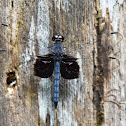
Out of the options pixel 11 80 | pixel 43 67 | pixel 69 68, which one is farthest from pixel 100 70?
pixel 11 80

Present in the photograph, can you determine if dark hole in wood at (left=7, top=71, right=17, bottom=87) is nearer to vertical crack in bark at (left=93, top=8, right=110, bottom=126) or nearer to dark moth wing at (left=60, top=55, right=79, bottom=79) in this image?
dark moth wing at (left=60, top=55, right=79, bottom=79)

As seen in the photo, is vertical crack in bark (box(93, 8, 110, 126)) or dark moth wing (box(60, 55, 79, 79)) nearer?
dark moth wing (box(60, 55, 79, 79))

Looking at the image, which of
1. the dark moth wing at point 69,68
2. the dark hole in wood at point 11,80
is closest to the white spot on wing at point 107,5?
the dark moth wing at point 69,68

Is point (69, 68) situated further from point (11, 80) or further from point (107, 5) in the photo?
point (107, 5)

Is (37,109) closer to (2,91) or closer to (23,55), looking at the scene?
(2,91)

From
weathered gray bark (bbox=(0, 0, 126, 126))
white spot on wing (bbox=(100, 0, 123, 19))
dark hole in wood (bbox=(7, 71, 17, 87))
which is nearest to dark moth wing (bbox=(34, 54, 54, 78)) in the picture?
weathered gray bark (bbox=(0, 0, 126, 126))

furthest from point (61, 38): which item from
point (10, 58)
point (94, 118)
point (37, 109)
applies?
point (94, 118)

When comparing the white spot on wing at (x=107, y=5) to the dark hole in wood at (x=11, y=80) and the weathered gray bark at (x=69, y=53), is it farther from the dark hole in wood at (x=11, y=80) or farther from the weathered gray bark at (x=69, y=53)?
the dark hole in wood at (x=11, y=80)
